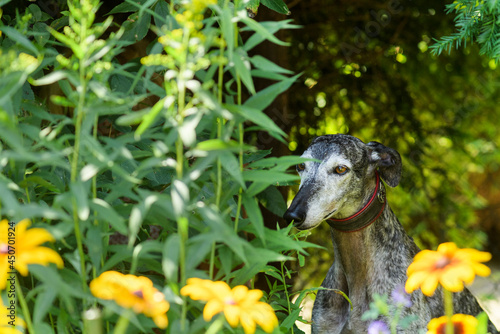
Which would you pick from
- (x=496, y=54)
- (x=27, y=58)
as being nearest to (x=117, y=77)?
(x=27, y=58)

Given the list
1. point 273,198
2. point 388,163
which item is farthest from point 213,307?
point 388,163

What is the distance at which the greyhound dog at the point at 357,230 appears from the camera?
2043 mm

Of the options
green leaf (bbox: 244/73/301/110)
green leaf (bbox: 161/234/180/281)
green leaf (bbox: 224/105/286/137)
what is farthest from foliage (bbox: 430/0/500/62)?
green leaf (bbox: 161/234/180/281)

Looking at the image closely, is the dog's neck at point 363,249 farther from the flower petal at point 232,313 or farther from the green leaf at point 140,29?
the flower petal at point 232,313

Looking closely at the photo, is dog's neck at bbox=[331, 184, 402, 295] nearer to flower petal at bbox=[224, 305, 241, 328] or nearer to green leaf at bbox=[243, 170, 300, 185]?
green leaf at bbox=[243, 170, 300, 185]

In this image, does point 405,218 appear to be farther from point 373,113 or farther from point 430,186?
point 373,113

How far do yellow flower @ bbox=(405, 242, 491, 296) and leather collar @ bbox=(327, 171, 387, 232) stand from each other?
2.91ft

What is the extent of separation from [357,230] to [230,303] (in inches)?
44.3

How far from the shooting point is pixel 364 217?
2.13 m

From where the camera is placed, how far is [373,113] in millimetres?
3785

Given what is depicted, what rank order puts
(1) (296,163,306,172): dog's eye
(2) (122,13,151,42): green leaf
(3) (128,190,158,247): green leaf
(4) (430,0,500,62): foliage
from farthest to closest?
(1) (296,163,306,172): dog's eye < (4) (430,0,500,62): foliage < (2) (122,13,151,42): green leaf < (3) (128,190,158,247): green leaf

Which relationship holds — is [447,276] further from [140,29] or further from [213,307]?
[140,29]

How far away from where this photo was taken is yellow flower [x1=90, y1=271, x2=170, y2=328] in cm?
103

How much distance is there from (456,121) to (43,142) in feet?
11.8
